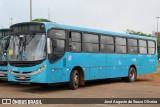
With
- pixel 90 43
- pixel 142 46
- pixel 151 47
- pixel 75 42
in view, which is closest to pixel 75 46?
pixel 75 42

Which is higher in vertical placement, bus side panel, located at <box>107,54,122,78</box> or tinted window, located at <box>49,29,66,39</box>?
tinted window, located at <box>49,29,66,39</box>

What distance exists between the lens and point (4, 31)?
66.7 feet

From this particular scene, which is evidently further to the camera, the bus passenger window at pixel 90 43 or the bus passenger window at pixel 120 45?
the bus passenger window at pixel 120 45

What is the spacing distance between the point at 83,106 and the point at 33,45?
4.75 metres

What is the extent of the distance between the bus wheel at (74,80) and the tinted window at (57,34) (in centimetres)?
178

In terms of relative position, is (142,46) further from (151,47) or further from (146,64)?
(151,47)

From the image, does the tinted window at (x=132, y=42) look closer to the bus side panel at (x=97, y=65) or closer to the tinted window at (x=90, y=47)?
the bus side panel at (x=97, y=65)

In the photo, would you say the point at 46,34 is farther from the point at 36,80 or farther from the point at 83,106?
the point at 83,106

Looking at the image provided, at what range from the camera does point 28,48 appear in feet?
51.9

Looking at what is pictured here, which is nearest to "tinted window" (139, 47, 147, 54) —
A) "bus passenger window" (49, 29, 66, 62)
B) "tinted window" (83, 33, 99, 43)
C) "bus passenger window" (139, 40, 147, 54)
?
"bus passenger window" (139, 40, 147, 54)

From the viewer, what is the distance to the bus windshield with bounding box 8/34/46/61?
614 inches

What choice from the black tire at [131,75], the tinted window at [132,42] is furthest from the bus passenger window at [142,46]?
the black tire at [131,75]

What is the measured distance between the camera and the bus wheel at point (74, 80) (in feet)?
56.0

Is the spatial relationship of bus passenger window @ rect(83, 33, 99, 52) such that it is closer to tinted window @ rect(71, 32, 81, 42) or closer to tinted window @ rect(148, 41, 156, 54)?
tinted window @ rect(71, 32, 81, 42)
